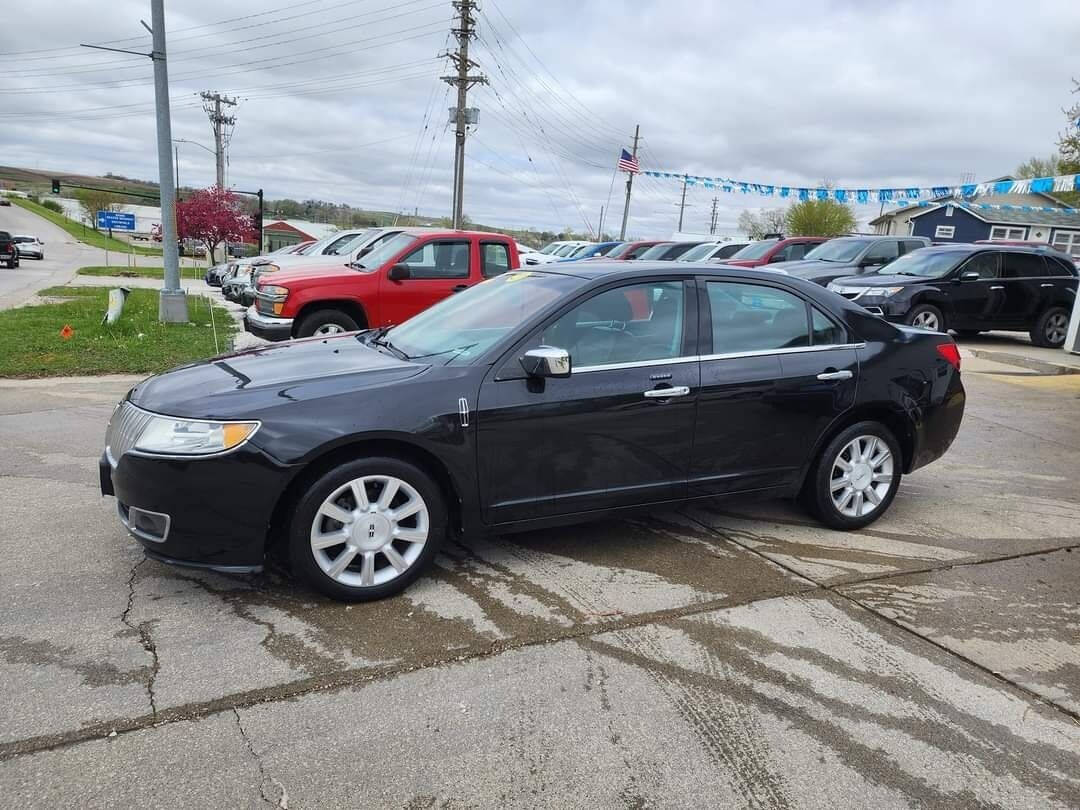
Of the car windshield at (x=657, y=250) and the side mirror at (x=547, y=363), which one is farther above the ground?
the car windshield at (x=657, y=250)

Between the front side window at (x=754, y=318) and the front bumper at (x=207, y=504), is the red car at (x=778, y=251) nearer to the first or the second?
the front side window at (x=754, y=318)

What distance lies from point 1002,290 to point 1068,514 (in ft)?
30.2

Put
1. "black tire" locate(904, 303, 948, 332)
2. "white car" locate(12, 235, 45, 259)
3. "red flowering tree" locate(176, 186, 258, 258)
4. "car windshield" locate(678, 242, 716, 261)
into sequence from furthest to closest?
"white car" locate(12, 235, 45, 259) → "red flowering tree" locate(176, 186, 258, 258) → "car windshield" locate(678, 242, 716, 261) → "black tire" locate(904, 303, 948, 332)

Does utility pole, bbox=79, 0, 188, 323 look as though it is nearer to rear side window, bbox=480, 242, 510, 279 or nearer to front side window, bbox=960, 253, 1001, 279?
rear side window, bbox=480, 242, 510, 279

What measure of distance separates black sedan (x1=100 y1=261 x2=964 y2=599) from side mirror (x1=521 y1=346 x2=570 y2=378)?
0.01 meters

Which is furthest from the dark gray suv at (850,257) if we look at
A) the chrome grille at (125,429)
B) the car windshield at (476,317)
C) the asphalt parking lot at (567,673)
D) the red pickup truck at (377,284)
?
the chrome grille at (125,429)

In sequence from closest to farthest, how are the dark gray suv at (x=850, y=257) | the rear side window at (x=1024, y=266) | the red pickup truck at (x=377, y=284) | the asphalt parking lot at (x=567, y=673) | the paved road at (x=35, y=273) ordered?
the asphalt parking lot at (x=567, y=673) < the red pickup truck at (x=377, y=284) < the rear side window at (x=1024, y=266) < the dark gray suv at (x=850, y=257) < the paved road at (x=35, y=273)

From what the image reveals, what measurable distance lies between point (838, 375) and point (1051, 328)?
11.6 m

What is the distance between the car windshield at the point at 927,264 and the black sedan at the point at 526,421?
8808 millimetres

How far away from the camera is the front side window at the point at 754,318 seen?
14.0 ft

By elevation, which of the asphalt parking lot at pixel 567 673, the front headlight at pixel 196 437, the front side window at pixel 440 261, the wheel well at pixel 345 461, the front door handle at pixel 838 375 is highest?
the front side window at pixel 440 261

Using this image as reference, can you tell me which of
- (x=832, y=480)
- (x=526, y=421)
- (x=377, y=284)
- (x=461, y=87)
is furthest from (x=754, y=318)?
(x=461, y=87)

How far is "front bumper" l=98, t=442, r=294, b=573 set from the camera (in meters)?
3.24

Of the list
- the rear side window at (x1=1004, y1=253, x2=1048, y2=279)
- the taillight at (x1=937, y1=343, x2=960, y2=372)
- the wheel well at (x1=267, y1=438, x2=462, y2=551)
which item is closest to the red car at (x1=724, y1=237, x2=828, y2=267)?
the rear side window at (x1=1004, y1=253, x2=1048, y2=279)
